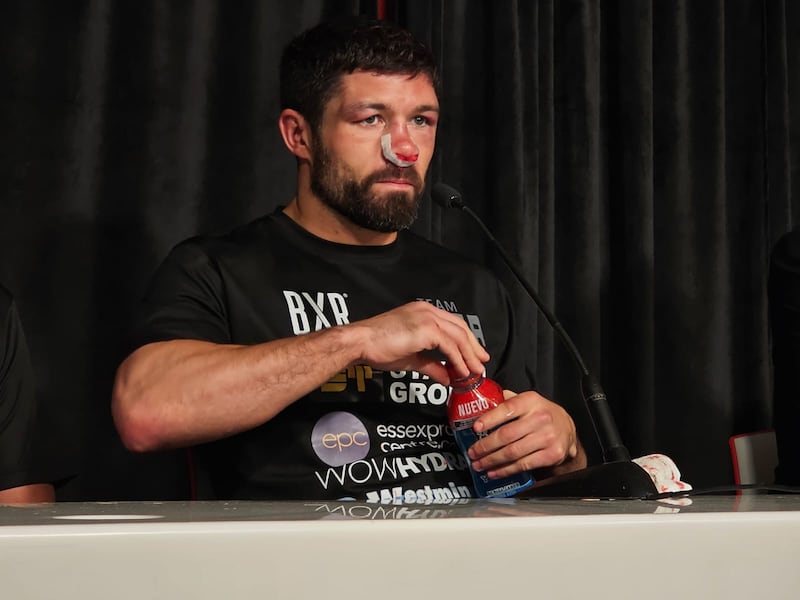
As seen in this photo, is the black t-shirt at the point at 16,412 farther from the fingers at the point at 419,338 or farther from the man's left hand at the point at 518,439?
the man's left hand at the point at 518,439

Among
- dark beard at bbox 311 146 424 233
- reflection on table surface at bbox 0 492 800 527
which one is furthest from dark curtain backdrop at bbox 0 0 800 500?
reflection on table surface at bbox 0 492 800 527

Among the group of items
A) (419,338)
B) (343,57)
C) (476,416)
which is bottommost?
(476,416)

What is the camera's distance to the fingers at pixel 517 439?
3.80ft

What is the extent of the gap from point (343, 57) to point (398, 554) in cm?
121

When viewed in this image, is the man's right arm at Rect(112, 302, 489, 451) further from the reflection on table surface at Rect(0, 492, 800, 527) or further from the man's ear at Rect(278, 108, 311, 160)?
the reflection on table surface at Rect(0, 492, 800, 527)

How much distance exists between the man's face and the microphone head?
0.05m

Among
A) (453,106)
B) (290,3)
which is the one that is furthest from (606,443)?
(290,3)

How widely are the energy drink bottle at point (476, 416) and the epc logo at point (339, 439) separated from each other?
16 centimetres

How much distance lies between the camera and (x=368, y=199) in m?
1.45

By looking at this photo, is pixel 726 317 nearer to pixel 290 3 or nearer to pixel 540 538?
pixel 290 3

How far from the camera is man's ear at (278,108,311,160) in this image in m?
1.54

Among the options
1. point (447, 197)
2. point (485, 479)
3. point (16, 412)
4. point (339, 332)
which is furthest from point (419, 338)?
point (16, 412)

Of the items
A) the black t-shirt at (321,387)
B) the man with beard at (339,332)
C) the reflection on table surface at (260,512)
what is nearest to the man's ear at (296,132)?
the man with beard at (339,332)

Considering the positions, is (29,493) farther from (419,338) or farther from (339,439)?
(419,338)
